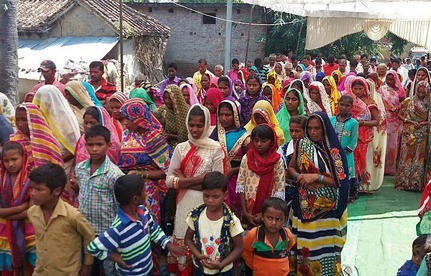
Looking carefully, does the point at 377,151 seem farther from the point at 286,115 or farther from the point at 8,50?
the point at 8,50

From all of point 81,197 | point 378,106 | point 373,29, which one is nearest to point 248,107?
point 378,106

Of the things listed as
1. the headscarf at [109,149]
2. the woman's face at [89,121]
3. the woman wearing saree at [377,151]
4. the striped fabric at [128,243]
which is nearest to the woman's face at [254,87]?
the woman wearing saree at [377,151]

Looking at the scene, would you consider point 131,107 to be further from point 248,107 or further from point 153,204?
point 248,107

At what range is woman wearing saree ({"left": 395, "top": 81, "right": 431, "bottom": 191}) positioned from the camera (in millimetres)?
6777

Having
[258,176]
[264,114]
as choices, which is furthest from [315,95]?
[258,176]

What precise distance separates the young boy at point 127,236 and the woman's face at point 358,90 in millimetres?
4325

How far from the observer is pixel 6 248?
11.0 ft

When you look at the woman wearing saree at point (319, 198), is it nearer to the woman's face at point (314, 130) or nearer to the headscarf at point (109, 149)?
the woman's face at point (314, 130)

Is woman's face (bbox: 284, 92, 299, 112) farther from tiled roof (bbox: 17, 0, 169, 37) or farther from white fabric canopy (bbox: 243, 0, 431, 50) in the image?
tiled roof (bbox: 17, 0, 169, 37)

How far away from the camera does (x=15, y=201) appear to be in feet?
10.8

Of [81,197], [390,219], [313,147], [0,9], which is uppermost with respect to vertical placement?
[0,9]

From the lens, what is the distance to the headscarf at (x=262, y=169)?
3.67 m

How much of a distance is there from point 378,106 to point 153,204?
429 centimetres

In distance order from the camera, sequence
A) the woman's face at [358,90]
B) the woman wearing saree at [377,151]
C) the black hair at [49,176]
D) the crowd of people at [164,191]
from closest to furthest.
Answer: the black hair at [49,176], the crowd of people at [164,191], the woman's face at [358,90], the woman wearing saree at [377,151]
